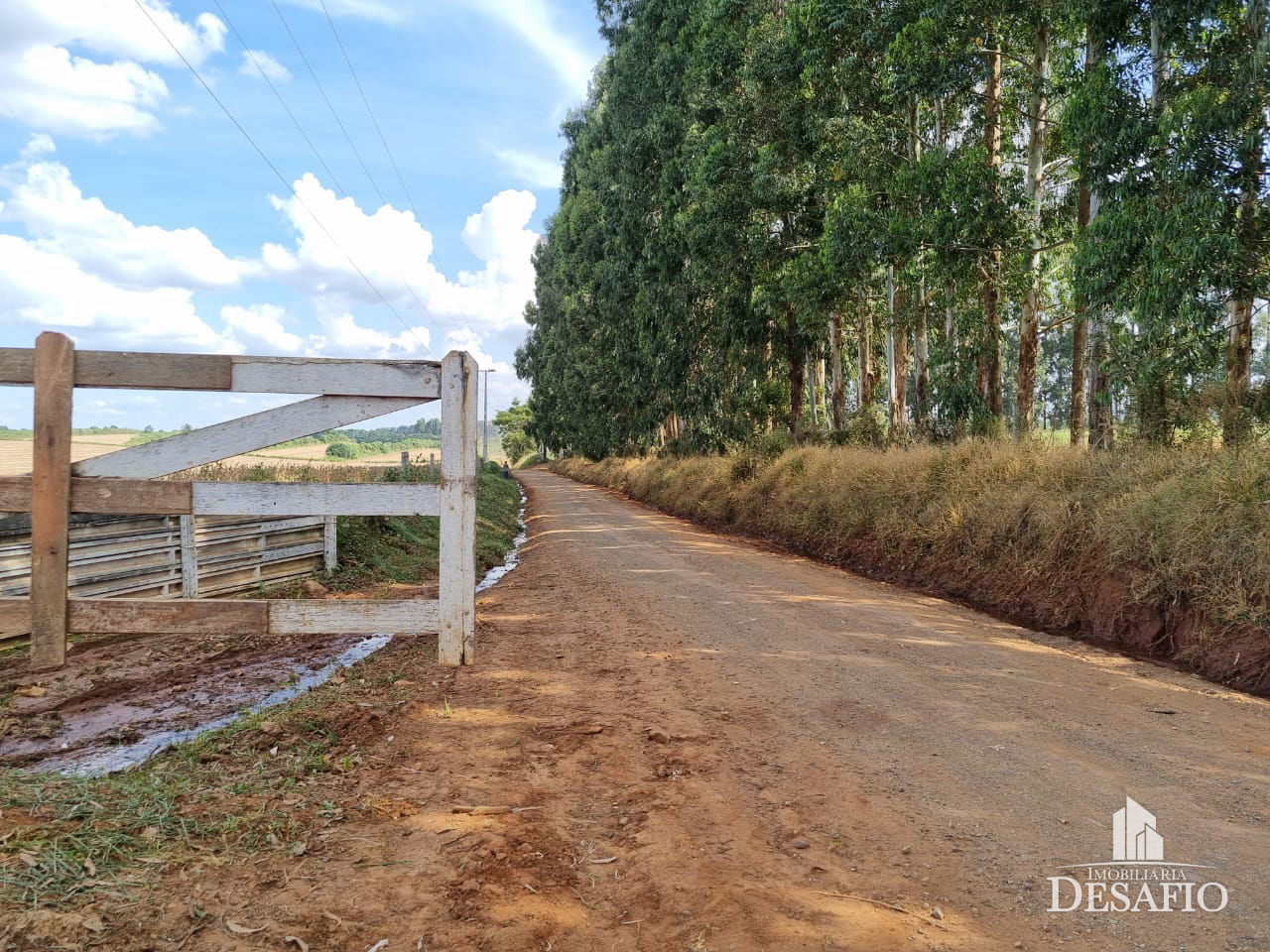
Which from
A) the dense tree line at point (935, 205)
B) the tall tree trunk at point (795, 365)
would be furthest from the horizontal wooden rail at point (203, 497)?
the tall tree trunk at point (795, 365)

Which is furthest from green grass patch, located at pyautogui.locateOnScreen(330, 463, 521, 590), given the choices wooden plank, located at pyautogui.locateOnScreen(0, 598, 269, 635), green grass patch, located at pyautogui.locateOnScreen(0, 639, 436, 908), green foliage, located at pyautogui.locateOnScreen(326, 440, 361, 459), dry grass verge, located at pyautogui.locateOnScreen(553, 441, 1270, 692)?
green grass patch, located at pyautogui.locateOnScreen(0, 639, 436, 908)

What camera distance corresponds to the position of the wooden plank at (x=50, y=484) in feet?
13.6

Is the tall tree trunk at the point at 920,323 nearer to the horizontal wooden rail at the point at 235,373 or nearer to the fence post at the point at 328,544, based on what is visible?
the fence post at the point at 328,544

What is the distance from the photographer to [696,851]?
9.79 feet

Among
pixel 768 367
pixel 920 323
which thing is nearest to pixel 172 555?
pixel 920 323

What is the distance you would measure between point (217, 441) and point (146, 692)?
3.01 meters

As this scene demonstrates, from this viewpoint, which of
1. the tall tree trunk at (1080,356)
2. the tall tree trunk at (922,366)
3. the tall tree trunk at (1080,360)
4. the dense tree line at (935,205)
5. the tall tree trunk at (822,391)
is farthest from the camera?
the tall tree trunk at (822,391)

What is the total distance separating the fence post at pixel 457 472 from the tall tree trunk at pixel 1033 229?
10.6m

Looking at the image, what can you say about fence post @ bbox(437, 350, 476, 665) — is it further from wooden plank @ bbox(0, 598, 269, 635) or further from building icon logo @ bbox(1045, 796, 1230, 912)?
building icon logo @ bbox(1045, 796, 1230, 912)

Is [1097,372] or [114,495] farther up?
[1097,372]

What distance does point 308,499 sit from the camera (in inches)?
171

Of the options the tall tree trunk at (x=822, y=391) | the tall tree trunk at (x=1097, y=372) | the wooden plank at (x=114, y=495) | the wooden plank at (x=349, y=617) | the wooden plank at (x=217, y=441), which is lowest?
the wooden plank at (x=349, y=617)

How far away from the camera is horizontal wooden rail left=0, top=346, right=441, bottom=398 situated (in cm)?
422

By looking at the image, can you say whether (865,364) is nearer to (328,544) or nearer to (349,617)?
(328,544)
